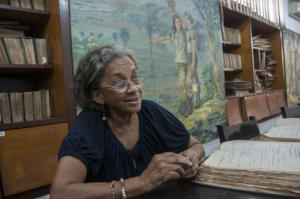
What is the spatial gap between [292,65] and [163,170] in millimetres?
7353

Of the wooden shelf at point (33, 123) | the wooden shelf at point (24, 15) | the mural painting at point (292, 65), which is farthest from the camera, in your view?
the mural painting at point (292, 65)

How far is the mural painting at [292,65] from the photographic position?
253 inches

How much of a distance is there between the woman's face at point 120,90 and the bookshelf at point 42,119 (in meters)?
1.01

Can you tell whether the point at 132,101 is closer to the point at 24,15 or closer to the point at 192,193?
the point at 192,193

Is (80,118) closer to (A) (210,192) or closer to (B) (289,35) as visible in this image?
(A) (210,192)

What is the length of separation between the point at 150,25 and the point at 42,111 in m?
1.79

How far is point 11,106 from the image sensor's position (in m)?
1.98

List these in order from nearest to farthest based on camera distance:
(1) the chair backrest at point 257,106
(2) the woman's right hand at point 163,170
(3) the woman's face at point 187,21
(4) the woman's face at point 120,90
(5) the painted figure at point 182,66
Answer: (2) the woman's right hand at point 163,170 → (4) the woman's face at point 120,90 → (5) the painted figure at point 182,66 → (3) the woman's face at point 187,21 → (1) the chair backrest at point 257,106

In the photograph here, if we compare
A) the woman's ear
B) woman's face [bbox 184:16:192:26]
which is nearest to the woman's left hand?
the woman's ear

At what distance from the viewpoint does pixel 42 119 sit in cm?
208

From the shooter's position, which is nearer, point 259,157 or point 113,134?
point 259,157

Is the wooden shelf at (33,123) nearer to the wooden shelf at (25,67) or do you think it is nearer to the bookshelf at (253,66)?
the wooden shelf at (25,67)

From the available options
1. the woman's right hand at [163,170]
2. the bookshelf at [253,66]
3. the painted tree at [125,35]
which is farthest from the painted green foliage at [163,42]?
the woman's right hand at [163,170]

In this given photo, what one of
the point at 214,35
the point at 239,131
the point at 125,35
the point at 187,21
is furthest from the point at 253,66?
the point at 239,131
